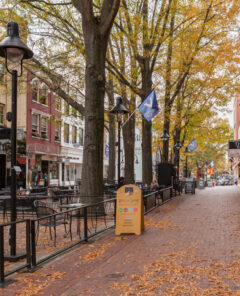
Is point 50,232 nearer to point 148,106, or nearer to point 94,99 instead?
point 94,99

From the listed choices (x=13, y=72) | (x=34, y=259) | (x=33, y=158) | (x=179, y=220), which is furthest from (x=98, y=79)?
(x=33, y=158)

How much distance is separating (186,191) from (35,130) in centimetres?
1579

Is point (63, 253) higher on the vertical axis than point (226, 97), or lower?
lower

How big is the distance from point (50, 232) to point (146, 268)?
2.70m

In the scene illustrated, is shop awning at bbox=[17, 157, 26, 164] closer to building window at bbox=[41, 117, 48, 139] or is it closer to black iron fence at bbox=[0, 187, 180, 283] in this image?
building window at bbox=[41, 117, 48, 139]

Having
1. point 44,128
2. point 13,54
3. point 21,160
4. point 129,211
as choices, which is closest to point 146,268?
point 129,211

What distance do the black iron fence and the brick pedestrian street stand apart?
24cm

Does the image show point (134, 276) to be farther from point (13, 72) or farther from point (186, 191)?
point (186, 191)

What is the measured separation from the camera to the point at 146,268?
719 centimetres

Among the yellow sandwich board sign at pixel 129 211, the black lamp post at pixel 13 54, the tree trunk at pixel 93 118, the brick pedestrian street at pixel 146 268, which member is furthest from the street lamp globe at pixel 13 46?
the tree trunk at pixel 93 118

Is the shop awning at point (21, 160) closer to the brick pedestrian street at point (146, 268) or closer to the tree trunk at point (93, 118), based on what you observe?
the tree trunk at point (93, 118)

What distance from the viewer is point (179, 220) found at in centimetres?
1380

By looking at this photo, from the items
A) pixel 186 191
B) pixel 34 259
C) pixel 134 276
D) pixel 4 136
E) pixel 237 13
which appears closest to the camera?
pixel 134 276

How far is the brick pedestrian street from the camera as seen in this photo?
19.8 ft
